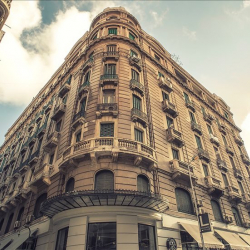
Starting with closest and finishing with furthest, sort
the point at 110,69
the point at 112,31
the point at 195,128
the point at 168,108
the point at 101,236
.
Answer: the point at 101,236
the point at 110,69
the point at 168,108
the point at 195,128
the point at 112,31

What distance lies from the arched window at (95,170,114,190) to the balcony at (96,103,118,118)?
521 centimetres

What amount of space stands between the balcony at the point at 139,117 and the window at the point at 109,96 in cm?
248

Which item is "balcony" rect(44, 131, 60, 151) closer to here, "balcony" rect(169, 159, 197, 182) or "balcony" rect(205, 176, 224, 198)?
"balcony" rect(169, 159, 197, 182)

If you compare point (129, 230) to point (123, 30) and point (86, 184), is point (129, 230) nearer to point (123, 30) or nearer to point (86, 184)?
point (86, 184)

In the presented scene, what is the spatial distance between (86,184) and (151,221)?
16.9 feet

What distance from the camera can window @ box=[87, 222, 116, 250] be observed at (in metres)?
12.0

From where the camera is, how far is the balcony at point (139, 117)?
18020 mm

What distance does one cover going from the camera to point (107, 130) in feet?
56.3

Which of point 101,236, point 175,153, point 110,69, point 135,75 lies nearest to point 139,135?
point 175,153

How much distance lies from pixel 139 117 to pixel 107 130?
127 inches

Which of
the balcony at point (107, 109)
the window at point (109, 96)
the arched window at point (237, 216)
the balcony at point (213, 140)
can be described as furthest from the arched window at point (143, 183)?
the balcony at point (213, 140)

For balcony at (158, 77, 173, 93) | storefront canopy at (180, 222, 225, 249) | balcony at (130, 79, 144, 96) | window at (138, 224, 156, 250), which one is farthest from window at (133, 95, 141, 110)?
storefront canopy at (180, 222, 225, 249)

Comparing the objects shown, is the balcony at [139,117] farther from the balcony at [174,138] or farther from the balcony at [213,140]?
the balcony at [213,140]

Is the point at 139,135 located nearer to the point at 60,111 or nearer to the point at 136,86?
the point at 136,86
